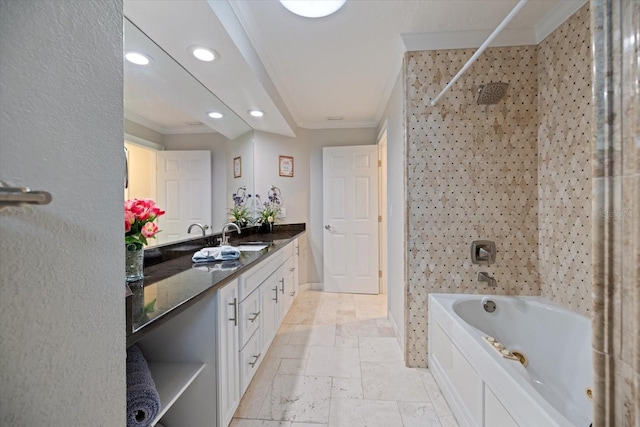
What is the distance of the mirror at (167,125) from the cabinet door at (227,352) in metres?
0.74

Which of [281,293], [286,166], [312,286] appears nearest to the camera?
[281,293]

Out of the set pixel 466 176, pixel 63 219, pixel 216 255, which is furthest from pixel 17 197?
pixel 466 176

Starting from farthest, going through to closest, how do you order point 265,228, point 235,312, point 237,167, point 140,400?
point 265,228
point 237,167
point 235,312
point 140,400

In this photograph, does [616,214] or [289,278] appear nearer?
[616,214]

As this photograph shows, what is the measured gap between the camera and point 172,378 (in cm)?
113

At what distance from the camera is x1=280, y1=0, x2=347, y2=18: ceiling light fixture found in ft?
5.39

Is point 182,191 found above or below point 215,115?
below

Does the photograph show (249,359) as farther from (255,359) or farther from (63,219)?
(63,219)

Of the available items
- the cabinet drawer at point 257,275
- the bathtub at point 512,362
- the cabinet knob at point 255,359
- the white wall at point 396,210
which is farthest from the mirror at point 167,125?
the bathtub at point 512,362

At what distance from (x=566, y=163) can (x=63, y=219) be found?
7.74 ft

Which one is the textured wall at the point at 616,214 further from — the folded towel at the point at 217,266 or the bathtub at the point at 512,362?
the folded towel at the point at 217,266

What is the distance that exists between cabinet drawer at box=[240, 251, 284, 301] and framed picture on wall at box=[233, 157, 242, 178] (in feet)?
3.28

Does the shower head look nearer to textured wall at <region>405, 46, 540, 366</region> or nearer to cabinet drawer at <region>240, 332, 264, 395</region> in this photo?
textured wall at <region>405, 46, 540, 366</region>

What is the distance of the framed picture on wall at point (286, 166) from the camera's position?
372 centimetres
